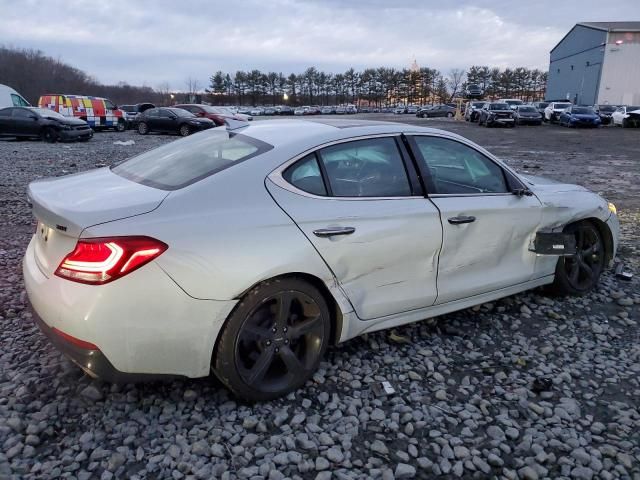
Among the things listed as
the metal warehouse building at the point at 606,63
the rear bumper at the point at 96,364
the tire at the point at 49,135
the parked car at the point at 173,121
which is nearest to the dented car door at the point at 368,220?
the rear bumper at the point at 96,364

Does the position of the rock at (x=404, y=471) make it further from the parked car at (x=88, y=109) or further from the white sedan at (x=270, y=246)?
the parked car at (x=88, y=109)

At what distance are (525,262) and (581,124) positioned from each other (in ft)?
107

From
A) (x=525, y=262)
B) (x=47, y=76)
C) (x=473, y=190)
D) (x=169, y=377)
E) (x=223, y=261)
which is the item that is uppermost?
(x=47, y=76)

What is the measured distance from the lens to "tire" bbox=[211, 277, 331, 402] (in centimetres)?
243

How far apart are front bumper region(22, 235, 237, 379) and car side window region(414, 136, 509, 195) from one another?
1.66 metres

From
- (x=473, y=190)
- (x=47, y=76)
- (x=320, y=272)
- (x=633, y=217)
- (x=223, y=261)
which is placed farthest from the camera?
(x=47, y=76)

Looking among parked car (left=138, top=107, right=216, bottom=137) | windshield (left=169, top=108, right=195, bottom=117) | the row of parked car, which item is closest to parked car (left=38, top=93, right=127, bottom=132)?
parked car (left=138, top=107, right=216, bottom=137)

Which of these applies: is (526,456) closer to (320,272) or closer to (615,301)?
(320,272)

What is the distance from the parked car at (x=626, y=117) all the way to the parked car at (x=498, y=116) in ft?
22.5

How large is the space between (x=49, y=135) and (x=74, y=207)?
18370mm

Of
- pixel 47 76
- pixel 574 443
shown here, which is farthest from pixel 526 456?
pixel 47 76

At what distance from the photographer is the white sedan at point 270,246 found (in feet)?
7.29

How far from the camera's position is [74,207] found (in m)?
2.39

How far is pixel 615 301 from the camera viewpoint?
4070 millimetres
